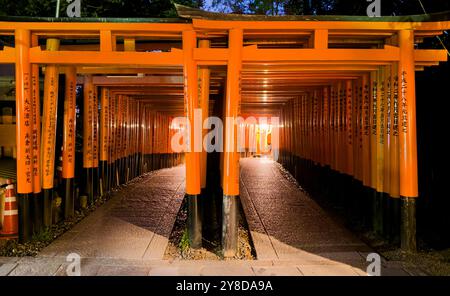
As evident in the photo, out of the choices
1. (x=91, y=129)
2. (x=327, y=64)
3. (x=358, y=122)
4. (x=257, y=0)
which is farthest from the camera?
(x=257, y=0)

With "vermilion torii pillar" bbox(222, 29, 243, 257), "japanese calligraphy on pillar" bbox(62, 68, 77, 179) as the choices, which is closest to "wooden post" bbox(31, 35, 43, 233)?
"japanese calligraphy on pillar" bbox(62, 68, 77, 179)

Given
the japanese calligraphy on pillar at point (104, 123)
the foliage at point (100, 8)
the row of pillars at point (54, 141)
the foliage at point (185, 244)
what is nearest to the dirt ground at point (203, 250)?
the foliage at point (185, 244)

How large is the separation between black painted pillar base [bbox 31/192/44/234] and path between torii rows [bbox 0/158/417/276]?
451 mm

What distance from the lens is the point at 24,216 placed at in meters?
6.47

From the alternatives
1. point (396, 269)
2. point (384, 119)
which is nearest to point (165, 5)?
point (384, 119)

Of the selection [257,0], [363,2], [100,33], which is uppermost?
[257,0]

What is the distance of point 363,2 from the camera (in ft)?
34.7

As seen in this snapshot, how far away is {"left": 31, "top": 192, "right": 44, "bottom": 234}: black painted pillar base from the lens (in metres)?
6.64

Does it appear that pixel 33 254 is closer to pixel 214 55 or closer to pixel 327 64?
pixel 214 55

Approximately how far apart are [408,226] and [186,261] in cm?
363

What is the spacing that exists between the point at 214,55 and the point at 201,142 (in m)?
1.51

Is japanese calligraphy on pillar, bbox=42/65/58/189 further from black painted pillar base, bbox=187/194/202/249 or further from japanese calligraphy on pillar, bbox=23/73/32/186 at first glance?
black painted pillar base, bbox=187/194/202/249

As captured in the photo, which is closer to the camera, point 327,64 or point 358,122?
point 327,64

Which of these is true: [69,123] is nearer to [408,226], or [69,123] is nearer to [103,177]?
[103,177]
